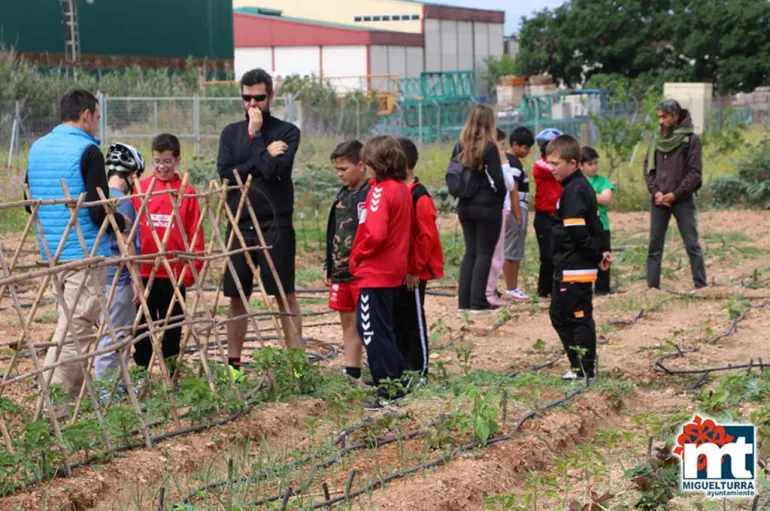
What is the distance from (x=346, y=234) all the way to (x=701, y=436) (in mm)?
2930

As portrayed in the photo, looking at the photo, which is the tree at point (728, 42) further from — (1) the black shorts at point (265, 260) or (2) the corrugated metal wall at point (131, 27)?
(1) the black shorts at point (265, 260)

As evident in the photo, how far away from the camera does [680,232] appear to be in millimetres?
10562

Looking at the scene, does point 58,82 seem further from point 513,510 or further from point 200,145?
point 513,510

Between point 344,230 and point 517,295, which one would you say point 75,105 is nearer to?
point 344,230

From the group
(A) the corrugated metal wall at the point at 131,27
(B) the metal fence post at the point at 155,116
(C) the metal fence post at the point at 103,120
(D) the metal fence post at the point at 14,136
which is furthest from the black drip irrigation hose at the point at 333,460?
(A) the corrugated metal wall at the point at 131,27

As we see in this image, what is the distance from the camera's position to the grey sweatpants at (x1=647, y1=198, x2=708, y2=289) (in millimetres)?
10445

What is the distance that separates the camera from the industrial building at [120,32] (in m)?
33.4

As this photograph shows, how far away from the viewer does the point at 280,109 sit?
23188 mm

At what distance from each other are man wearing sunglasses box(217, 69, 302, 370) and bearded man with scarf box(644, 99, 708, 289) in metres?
4.45

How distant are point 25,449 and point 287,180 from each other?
276cm

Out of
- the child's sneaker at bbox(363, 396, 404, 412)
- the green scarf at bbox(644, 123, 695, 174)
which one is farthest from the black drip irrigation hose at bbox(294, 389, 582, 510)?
the green scarf at bbox(644, 123, 695, 174)

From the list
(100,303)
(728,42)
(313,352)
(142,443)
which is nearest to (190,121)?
(313,352)

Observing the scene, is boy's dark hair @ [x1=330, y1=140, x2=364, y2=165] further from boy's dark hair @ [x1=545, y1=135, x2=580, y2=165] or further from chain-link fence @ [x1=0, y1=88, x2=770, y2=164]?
chain-link fence @ [x1=0, y1=88, x2=770, y2=164]

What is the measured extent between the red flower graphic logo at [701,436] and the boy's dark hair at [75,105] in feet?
12.4
